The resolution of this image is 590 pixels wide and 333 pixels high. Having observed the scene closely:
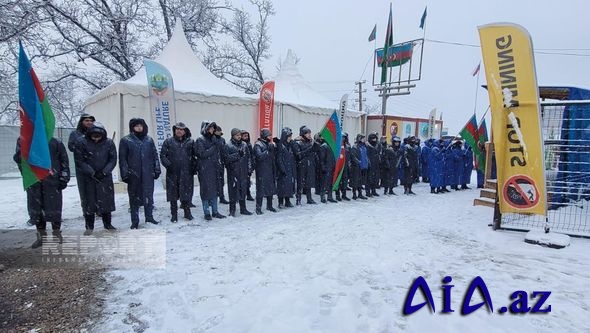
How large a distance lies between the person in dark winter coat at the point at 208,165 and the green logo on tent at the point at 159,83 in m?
3.44

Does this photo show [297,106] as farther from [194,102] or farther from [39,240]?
[39,240]

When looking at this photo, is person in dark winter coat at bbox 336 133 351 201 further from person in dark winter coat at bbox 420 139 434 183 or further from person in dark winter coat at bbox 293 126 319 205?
person in dark winter coat at bbox 420 139 434 183

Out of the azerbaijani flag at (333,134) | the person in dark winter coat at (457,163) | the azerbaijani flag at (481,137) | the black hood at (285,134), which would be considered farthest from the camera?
the person in dark winter coat at (457,163)

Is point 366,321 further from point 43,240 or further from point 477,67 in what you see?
point 477,67

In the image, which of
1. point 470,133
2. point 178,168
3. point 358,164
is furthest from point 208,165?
point 470,133

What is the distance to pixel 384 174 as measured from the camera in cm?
1073

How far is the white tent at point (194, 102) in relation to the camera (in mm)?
9578

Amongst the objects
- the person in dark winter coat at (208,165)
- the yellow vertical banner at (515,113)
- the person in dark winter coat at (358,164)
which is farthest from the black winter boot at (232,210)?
the yellow vertical banner at (515,113)

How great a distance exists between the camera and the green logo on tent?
9216 millimetres

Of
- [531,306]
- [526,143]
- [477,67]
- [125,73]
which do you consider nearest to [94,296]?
[531,306]

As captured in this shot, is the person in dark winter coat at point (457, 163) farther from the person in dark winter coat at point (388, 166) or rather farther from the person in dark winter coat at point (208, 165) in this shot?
the person in dark winter coat at point (208, 165)

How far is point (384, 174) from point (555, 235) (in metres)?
5.71

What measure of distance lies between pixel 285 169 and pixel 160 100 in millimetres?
4192

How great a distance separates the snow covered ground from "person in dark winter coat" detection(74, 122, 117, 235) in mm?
852
